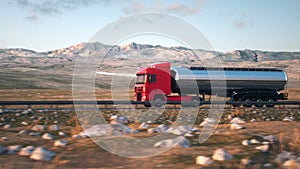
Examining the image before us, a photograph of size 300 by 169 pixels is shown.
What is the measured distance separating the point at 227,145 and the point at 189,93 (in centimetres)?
1804

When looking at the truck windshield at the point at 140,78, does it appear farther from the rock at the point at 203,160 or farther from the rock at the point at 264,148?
the rock at the point at 203,160

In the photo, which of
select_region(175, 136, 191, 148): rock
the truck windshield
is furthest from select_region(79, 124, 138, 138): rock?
the truck windshield

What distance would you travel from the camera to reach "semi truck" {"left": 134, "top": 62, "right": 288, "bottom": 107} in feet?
96.0

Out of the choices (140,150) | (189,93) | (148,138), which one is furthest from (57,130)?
(189,93)

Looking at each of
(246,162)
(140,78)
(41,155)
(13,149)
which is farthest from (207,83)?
(41,155)

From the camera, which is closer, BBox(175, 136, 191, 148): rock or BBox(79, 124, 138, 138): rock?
BBox(175, 136, 191, 148): rock

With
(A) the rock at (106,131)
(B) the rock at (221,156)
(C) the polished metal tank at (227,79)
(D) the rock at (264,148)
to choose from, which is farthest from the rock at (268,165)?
(C) the polished metal tank at (227,79)

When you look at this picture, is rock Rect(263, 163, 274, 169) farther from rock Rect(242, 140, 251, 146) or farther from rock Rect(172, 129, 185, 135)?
rock Rect(172, 129, 185, 135)

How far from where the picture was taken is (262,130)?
10547 mm

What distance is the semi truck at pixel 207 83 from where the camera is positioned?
2927cm

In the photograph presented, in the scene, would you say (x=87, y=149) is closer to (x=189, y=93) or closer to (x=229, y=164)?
(x=229, y=164)

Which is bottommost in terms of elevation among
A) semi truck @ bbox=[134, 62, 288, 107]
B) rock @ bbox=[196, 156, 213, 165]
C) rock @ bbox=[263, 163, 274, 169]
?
rock @ bbox=[263, 163, 274, 169]

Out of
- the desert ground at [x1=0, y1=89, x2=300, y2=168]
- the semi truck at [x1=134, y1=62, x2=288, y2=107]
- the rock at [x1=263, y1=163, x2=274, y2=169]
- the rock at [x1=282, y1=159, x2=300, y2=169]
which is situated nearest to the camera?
the rock at [x1=282, y1=159, x2=300, y2=169]

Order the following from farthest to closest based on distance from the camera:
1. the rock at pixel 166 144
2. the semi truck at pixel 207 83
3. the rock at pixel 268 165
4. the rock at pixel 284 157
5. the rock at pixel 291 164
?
the semi truck at pixel 207 83 → the rock at pixel 166 144 → the rock at pixel 284 157 → the rock at pixel 268 165 → the rock at pixel 291 164
